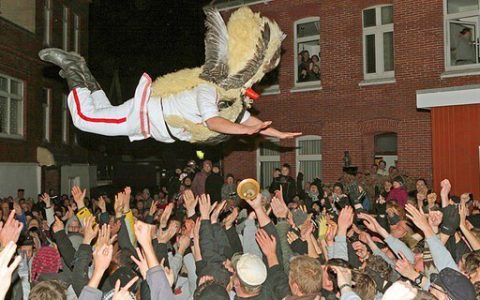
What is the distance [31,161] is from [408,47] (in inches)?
468

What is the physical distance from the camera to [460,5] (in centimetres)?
1380

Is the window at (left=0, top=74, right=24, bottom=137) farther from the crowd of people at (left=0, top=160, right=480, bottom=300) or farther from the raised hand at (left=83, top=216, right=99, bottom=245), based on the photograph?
the raised hand at (left=83, top=216, right=99, bottom=245)

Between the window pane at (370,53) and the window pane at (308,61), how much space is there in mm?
1457

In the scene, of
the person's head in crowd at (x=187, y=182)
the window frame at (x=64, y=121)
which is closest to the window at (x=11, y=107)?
the window frame at (x=64, y=121)

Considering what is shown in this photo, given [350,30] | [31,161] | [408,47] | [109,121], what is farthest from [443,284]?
[31,161]

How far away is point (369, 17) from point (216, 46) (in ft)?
35.0

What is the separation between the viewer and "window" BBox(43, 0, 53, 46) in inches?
783

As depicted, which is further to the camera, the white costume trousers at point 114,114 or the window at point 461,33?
the window at point 461,33

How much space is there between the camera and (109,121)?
5.80 metres

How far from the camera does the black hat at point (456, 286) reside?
11.8 ft

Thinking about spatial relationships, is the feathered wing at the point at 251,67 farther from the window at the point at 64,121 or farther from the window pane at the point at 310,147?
the window at the point at 64,121

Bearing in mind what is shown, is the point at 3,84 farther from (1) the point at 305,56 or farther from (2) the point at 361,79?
(2) the point at 361,79

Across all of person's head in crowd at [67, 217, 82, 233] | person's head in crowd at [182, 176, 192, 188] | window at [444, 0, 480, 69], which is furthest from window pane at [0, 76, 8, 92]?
window at [444, 0, 480, 69]

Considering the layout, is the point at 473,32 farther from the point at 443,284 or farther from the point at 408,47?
the point at 443,284
